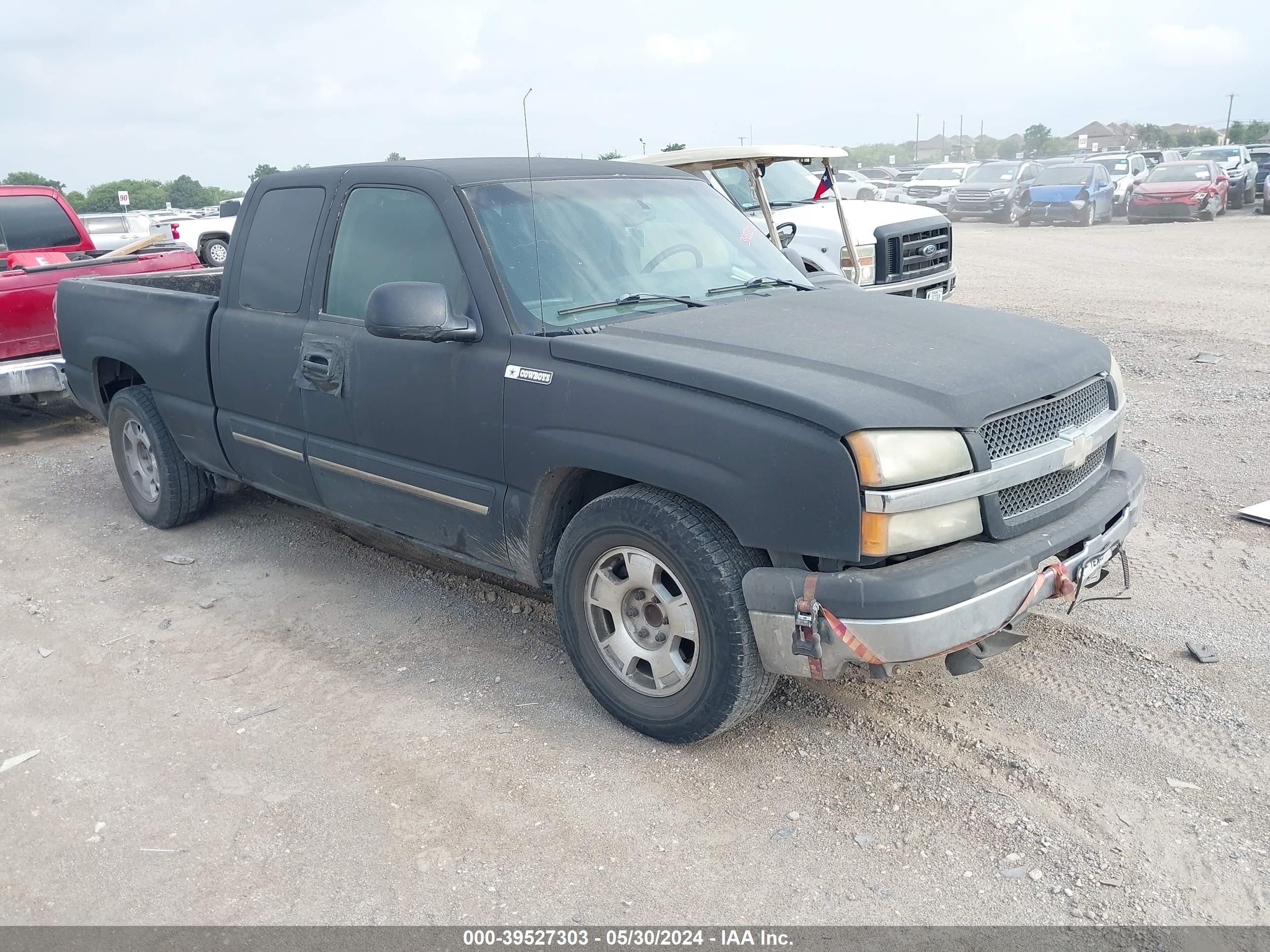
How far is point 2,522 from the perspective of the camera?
6.29 metres

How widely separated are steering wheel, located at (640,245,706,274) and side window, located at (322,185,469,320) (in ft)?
2.45

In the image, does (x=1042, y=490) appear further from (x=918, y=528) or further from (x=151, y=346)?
(x=151, y=346)

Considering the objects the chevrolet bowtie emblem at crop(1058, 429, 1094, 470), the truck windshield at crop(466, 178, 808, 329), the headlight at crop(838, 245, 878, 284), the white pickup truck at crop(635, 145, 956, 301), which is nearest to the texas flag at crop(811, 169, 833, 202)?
the white pickup truck at crop(635, 145, 956, 301)

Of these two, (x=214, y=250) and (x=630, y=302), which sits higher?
(x=630, y=302)

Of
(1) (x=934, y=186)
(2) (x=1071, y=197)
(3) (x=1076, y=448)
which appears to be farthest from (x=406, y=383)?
(1) (x=934, y=186)

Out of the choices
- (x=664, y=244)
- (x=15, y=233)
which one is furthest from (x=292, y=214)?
(x=15, y=233)

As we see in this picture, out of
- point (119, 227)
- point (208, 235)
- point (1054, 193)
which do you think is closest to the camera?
point (208, 235)

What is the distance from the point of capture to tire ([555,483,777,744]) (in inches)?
Result: 127

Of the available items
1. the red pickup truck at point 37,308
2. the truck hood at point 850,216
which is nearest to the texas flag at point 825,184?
the truck hood at point 850,216

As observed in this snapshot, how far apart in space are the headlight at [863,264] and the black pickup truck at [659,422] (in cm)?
508

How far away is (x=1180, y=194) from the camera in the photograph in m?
24.3

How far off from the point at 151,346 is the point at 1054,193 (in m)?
25.0

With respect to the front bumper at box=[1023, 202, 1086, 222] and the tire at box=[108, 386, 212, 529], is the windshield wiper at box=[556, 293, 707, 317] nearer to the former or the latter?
the tire at box=[108, 386, 212, 529]

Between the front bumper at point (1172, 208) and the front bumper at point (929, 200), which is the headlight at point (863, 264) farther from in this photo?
the front bumper at point (929, 200)
